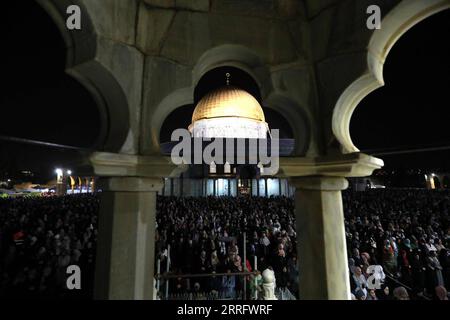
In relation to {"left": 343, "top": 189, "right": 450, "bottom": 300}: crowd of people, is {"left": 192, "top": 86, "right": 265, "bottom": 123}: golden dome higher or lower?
higher

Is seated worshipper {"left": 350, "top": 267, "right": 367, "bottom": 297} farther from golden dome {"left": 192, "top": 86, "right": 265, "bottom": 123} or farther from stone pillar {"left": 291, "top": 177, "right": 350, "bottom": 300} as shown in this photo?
golden dome {"left": 192, "top": 86, "right": 265, "bottom": 123}

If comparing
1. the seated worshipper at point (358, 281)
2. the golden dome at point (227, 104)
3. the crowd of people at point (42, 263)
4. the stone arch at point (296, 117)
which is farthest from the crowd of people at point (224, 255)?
the golden dome at point (227, 104)

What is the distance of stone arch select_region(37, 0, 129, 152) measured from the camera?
1.90 m

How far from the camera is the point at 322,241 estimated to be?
2.20 metres

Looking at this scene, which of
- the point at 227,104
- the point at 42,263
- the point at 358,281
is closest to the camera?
the point at 358,281

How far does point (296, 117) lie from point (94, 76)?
176 centimetres

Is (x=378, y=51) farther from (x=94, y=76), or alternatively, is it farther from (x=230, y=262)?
(x=230, y=262)

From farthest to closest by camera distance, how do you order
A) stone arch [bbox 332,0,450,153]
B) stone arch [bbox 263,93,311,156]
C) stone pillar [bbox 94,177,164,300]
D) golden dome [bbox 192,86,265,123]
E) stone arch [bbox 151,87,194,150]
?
golden dome [bbox 192,86,265,123] < stone arch [bbox 263,93,311,156] < stone arch [bbox 151,87,194,150] < stone pillar [bbox 94,177,164,300] < stone arch [bbox 332,0,450,153]

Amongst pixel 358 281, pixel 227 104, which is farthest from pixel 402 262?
pixel 227 104

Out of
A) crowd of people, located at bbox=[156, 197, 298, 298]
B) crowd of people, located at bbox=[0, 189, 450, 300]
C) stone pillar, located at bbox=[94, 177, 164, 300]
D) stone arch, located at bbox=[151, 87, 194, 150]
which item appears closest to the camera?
stone pillar, located at bbox=[94, 177, 164, 300]

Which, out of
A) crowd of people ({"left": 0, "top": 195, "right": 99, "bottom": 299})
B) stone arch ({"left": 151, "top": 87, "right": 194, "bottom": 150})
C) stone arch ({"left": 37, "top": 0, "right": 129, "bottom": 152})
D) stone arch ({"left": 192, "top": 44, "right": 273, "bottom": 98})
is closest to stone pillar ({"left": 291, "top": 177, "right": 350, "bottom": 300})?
stone arch ({"left": 192, "top": 44, "right": 273, "bottom": 98})

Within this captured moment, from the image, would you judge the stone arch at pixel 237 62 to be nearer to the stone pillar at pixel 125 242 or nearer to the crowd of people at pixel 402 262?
the stone pillar at pixel 125 242

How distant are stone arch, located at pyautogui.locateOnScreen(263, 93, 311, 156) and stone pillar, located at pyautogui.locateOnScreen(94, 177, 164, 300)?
1.31 meters

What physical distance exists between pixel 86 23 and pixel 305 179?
2202 mm
